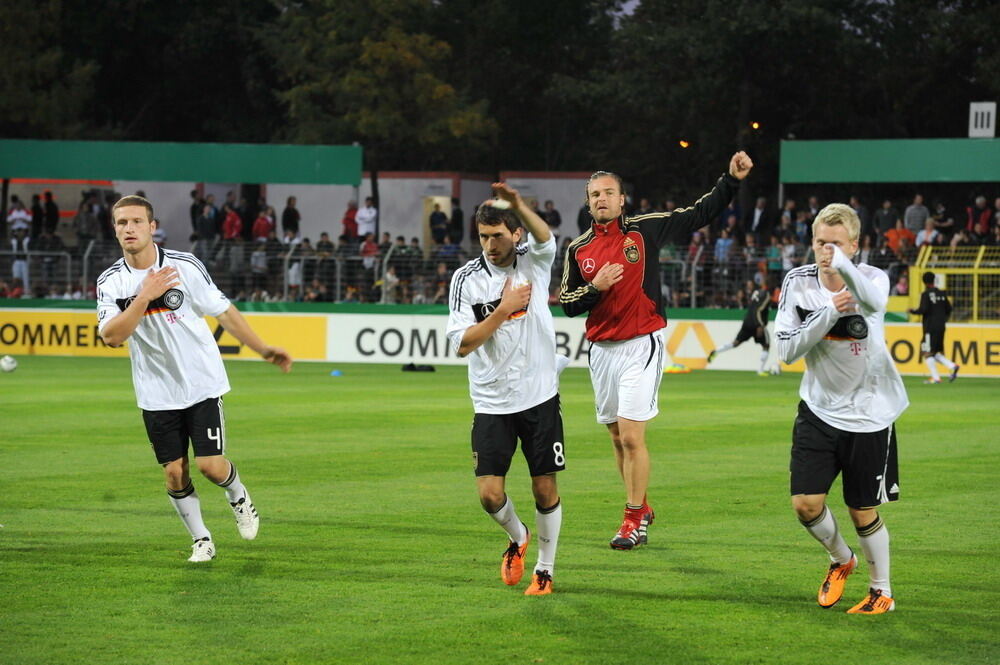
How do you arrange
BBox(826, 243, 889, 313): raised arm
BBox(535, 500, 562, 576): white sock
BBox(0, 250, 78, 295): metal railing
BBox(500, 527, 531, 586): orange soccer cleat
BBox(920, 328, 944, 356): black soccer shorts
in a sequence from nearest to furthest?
BBox(826, 243, 889, 313): raised arm, BBox(535, 500, 562, 576): white sock, BBox(500, 527, 531, 586): orange soccer cleat, BBox(920, 328, 944, 356): black soccer shorts, BBox(0, 250, 78, 295): metal railing

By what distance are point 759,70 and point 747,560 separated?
42.0 metres

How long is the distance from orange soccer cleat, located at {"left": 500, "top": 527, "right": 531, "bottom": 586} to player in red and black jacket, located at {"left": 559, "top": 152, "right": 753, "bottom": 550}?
1.52 metres

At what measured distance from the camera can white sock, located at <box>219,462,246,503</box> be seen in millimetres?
9188

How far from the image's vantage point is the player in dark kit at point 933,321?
25.6 meters

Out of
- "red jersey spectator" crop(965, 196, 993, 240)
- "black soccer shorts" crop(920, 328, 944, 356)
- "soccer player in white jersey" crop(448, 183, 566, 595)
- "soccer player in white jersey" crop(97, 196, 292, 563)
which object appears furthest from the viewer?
"red jersey spectator" crop(965, 196, 993, 240)

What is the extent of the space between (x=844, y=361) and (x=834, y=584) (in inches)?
47.3

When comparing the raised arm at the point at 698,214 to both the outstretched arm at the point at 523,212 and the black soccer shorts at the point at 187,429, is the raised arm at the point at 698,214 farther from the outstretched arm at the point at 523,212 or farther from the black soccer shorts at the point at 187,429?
the black soccer shorts at the point at 187,429

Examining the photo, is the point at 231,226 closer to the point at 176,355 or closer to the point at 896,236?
the point at 896,236

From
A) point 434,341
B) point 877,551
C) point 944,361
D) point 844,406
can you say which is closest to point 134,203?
point 844,406

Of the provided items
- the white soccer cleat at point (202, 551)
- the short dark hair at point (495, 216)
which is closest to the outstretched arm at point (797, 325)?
the short dark hair at point (495, 216)

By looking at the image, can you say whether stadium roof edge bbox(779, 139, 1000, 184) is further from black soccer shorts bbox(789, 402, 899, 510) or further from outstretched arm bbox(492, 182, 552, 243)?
black soccer shorts bbox(789, 402, 899, 510)

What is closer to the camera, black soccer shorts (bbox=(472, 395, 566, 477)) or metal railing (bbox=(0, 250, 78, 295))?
black soccer shorts (bbox=(472, 395, 566, 477))

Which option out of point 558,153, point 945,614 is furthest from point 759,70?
point 945,614

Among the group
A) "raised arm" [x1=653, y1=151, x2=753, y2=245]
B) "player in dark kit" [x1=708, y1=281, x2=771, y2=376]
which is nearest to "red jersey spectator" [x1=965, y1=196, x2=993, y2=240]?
"player in dark kit" [x1=708, y1=281, x2=771, y2=376]
